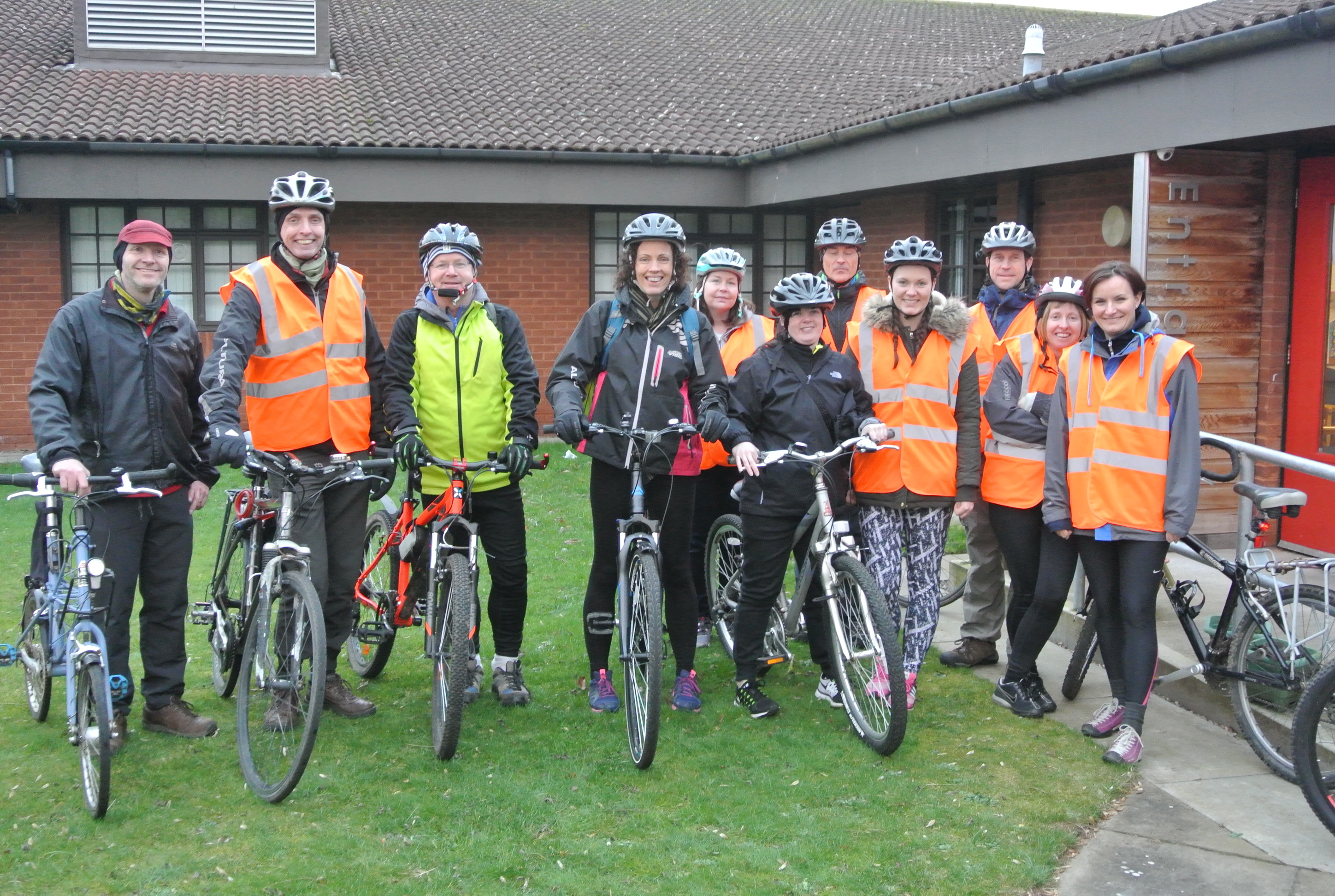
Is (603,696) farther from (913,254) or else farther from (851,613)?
(913,254)

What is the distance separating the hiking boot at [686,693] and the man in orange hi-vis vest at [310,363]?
1395mm

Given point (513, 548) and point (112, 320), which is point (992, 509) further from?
point (112, 320)

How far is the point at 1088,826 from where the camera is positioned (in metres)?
4.22

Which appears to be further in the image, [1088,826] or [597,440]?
[597,440]

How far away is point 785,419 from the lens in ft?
16.8

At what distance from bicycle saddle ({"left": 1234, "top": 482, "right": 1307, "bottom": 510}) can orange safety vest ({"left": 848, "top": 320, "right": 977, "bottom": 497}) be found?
3.61ft

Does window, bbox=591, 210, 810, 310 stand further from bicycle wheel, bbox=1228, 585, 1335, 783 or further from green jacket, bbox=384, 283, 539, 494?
bicycle wheel, bbox=1228, 585, 1335, 783

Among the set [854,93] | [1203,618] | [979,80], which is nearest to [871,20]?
[854,93]

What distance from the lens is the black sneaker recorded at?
5.24 metres

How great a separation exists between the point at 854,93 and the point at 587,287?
4.37 metres

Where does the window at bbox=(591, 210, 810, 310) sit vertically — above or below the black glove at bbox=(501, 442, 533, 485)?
above

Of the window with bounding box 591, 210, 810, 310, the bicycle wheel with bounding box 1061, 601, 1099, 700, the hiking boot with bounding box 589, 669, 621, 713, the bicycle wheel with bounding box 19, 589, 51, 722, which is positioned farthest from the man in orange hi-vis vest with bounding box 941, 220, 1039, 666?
the window with bounding box 591, 210, 810, 310

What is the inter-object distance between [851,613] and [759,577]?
17.7 inches

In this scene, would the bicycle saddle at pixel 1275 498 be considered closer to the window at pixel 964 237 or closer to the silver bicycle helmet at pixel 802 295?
the silver bicycle helmet at pixel 802 295
